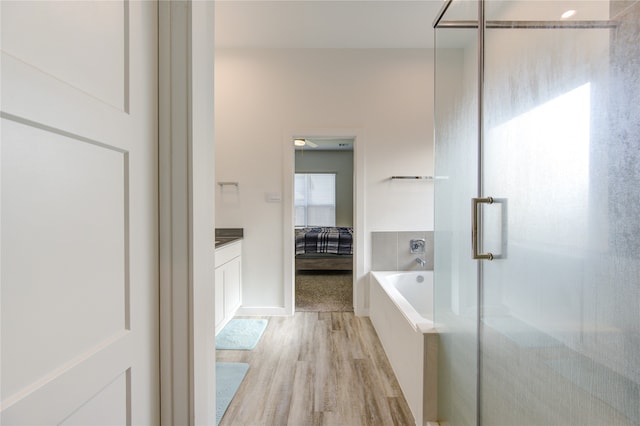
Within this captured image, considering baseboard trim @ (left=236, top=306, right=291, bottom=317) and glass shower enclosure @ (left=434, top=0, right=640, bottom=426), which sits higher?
glass shower enclosure @ (left=434, top=0, right=640, bottom=426)

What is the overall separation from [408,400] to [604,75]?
5.74 ft

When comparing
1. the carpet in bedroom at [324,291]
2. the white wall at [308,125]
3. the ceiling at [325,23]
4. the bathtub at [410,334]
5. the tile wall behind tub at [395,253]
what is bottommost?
the carpet in bedroom at [324,291]

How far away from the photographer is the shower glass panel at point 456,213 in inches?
48.4

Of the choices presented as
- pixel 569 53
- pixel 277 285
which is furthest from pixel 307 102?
pixel 569 53

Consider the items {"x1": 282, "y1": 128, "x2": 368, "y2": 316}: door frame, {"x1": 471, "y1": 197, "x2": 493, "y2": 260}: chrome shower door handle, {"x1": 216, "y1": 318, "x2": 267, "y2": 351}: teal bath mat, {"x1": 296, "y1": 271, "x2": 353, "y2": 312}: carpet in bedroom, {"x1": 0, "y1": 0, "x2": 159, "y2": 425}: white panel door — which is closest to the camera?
{"x1": 0, "y1": 0, "x2": 159, "y2": 425}: white panel door

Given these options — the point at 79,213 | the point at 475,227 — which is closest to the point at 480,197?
the point at 475,227

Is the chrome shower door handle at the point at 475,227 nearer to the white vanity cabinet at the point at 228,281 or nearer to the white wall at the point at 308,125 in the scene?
the white vanity cabinet at the point at 228,281

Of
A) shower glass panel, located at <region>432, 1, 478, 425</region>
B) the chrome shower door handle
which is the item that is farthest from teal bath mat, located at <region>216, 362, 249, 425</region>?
the chrome shower door handle

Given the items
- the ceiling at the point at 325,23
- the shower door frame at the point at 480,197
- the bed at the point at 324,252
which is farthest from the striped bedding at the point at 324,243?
the shower door frame at the point at 480,197

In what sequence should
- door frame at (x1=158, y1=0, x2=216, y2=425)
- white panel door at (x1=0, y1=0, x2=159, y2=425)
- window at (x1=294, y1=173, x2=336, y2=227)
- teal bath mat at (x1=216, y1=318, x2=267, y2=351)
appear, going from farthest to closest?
window at (x1=294, y1=173, x2=336, y2=227) < teal bath mat at (x1=216, y1=318, x2=267, y2=351) < door frame at (x1=158, y1=0, x2=216, y2=425) < white panel door at (x1=0, y1=0, x2=159, y2=425)

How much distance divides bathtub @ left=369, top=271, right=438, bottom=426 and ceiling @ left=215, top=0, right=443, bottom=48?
2380 mm

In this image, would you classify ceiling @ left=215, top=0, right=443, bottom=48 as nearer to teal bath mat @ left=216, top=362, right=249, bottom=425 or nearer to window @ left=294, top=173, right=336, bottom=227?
teal bath mat @ left=216, top=362, right=249, bottom=425

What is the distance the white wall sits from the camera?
316 cm

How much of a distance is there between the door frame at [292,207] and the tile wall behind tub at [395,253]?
0.49ft
